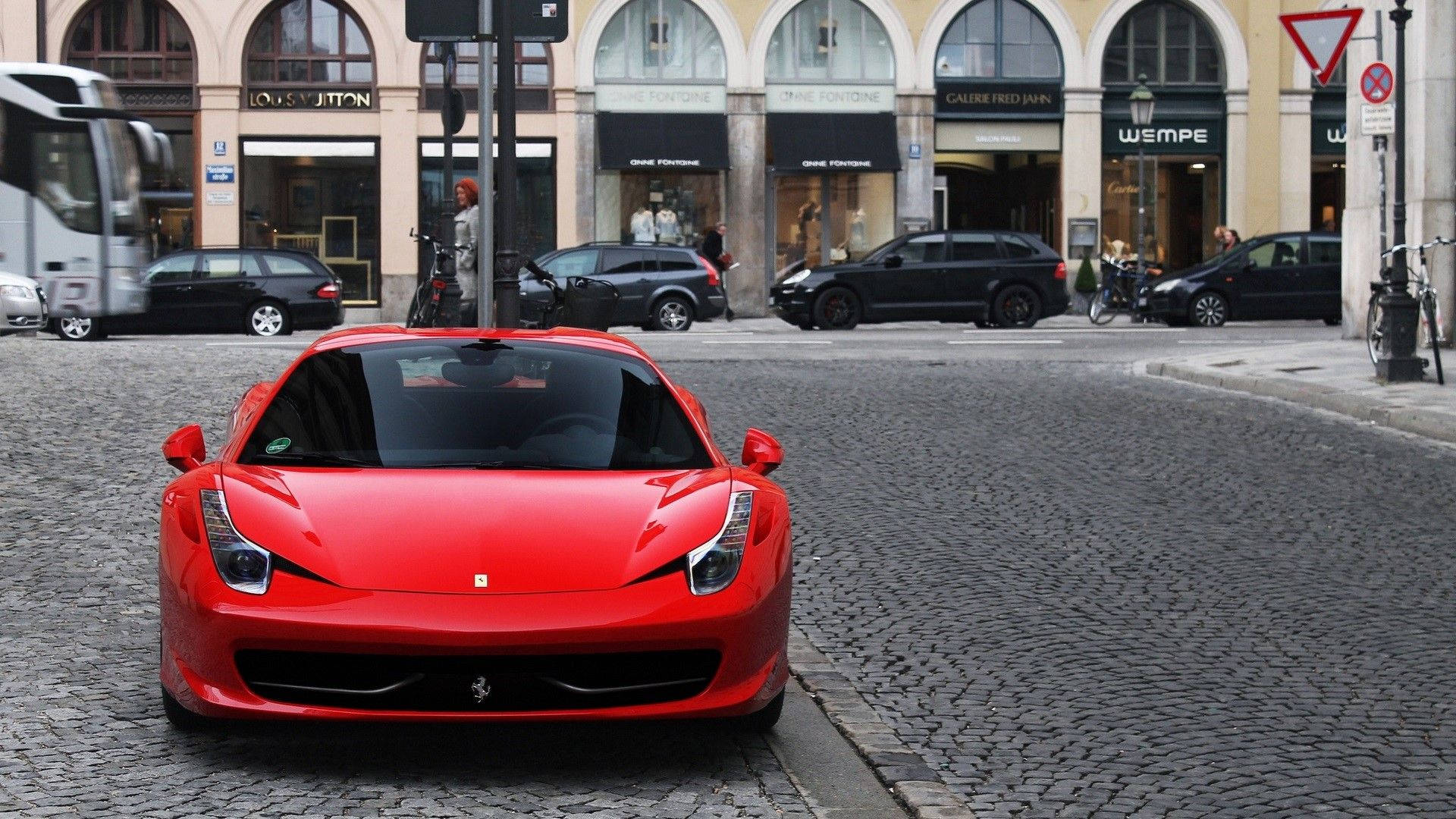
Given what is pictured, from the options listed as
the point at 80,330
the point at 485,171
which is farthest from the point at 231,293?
the point at 485,171

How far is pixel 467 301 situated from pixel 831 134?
20.3 meters

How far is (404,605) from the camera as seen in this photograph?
16.0 ft

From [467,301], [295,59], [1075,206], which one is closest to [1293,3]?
[1075,206]

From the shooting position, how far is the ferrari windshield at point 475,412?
19.0 ft

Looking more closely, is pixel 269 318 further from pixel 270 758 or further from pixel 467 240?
pixel 270 758

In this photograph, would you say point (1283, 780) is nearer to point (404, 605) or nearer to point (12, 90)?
point (404, 605)

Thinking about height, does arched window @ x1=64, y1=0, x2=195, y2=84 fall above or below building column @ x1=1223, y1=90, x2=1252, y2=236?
above

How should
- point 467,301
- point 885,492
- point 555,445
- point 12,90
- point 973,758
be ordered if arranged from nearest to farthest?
point 973,758, point 555,445, point 885,492, point 467,301, point 12,90

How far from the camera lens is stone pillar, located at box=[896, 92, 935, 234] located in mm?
40500

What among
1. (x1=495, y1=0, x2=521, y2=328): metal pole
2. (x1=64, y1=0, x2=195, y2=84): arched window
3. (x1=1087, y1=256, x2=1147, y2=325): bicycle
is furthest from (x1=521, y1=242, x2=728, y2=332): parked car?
(x1=495, y1=0, x2=521, y2=328): metal pole

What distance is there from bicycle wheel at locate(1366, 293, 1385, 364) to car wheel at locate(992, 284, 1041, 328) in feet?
41.0

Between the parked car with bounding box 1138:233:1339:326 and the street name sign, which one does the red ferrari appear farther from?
the parked car with bounding box 1138:233:1339:326

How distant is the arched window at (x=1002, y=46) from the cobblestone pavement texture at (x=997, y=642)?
27931 millimetres

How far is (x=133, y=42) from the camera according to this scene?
39.3 metres
